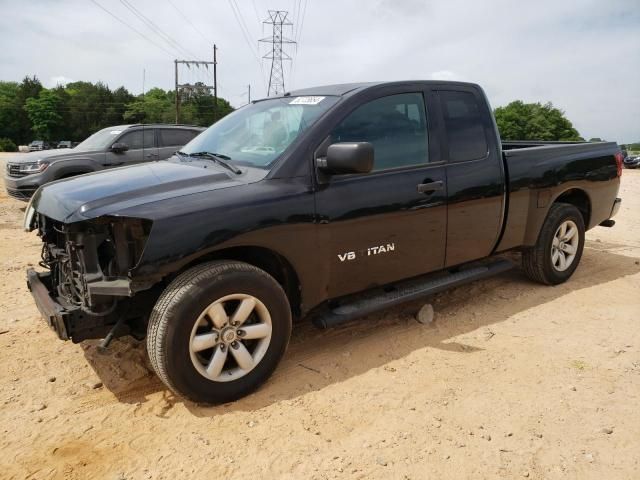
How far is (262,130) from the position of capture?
370 cm

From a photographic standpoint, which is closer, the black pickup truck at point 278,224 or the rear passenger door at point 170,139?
the black pickup truck at point 278,224

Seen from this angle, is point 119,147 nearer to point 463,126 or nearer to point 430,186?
point 463,126

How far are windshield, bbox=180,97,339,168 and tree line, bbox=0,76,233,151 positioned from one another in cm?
7735

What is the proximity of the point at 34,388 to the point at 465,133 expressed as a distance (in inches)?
143

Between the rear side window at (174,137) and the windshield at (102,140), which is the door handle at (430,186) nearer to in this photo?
the rear side window at (174,137)

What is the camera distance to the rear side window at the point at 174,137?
10227 millimetres

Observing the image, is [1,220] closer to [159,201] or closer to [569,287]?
[159,201]

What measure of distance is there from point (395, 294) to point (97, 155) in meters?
7.54

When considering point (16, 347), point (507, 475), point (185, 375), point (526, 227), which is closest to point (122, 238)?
point (185, 375)

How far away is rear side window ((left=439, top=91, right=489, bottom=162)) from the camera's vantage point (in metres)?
4.04

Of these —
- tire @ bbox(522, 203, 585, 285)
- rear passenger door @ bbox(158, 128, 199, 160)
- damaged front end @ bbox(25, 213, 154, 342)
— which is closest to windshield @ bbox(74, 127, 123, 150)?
rear passenger door @ bbox(158, 128, 199, 160)

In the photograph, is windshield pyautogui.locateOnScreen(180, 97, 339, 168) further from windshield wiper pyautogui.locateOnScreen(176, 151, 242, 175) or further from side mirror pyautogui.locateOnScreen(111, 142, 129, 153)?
side mirror pyautogui.locateOnScreen(111, 142, 129, 153)

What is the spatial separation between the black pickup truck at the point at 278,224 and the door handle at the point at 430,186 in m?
0.02

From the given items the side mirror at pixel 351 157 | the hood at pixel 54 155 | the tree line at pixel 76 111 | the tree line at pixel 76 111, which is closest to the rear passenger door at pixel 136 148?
the hood at pixel 54 155
